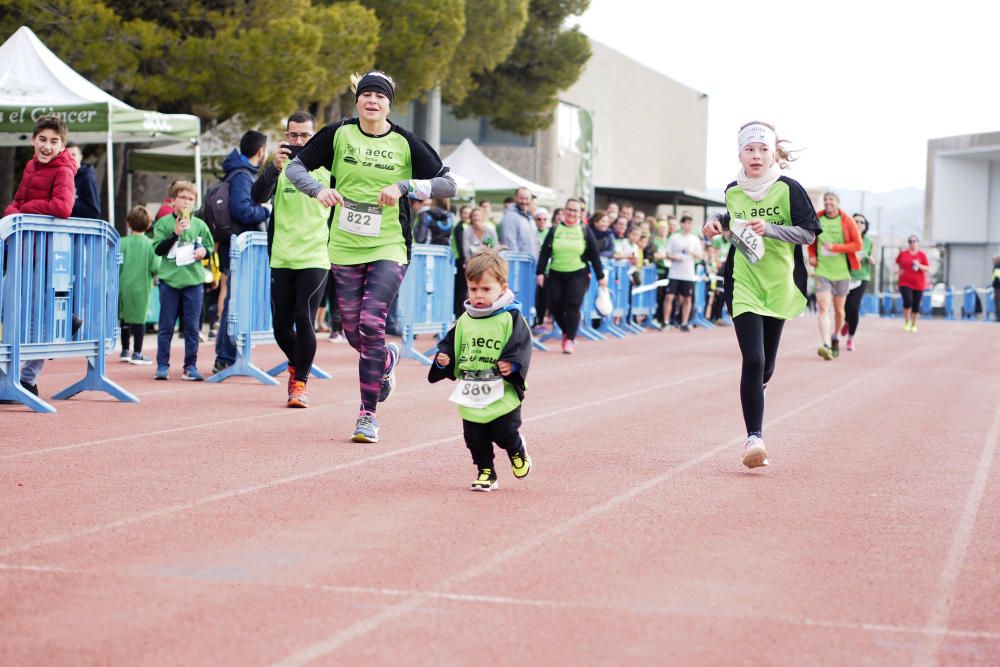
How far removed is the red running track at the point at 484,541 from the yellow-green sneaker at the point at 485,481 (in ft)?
0.60

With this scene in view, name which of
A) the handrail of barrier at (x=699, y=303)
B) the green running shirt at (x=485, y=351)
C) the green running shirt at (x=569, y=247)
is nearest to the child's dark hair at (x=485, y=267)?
the green running shirt at (x=485, y=351)

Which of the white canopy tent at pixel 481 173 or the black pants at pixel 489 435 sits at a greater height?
the white canopy tent at pixel 481 173

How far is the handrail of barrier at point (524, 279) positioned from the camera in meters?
21.6

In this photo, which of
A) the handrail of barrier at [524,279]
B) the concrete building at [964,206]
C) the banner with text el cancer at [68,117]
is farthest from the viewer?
the concrete building at [964,206]

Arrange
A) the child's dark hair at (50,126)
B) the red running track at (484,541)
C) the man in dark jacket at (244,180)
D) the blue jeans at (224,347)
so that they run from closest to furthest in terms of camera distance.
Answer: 1. the red running track at (484,541)
2. the child's dark hair at (50,126)
3. the man in dark jacket at (244,180)
4. the blue jeans at (224,347)

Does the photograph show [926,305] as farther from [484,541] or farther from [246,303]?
[484,541]

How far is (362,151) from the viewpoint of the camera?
8859 mm

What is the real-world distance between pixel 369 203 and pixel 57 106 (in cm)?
1053

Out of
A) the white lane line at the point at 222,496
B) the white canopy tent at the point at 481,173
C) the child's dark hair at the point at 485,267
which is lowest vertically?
the white lane line at the point at 222,496

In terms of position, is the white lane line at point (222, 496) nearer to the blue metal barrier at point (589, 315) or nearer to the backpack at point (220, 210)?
the backpack at point (220, 210)

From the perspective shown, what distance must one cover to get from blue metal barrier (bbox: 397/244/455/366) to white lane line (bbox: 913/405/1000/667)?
8635 millimetres

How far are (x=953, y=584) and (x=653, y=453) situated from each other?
3713 mm

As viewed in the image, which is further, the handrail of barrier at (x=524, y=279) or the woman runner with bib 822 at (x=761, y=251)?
the handrail of barrier at (x=524, y=279)

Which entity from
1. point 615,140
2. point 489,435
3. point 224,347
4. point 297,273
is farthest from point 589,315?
point 615,140
